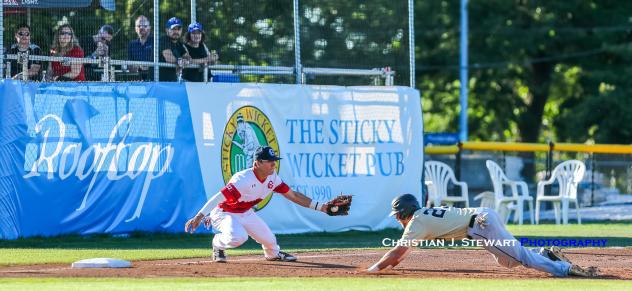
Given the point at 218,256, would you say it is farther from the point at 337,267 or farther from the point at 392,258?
the point at 392,258

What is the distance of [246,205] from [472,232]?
297cm

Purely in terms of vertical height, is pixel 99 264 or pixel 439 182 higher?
pixel 99 264

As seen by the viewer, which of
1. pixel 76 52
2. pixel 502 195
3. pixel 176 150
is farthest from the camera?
pixel 502 195

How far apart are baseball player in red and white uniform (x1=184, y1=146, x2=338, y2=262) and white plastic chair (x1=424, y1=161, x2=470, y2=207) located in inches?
372

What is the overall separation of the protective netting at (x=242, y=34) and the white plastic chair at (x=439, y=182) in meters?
3.25

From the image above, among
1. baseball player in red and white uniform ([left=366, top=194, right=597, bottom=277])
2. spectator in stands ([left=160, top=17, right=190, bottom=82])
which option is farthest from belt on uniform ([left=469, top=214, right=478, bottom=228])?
spectator in stands ([left=160, top=17, right=190, bottom=82])

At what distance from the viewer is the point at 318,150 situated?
19.5m

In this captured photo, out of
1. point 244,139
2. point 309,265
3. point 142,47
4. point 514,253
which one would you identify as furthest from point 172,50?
point 514,253

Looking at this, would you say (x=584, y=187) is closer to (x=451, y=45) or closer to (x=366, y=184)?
(x=366, y=184)

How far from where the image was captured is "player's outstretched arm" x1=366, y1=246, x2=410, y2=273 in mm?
11945

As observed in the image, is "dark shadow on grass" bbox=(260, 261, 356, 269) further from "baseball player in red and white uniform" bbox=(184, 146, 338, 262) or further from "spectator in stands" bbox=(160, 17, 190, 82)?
"spectator in stands" bbox=(160, 17, 190, 82)

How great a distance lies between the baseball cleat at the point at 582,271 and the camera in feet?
39.8

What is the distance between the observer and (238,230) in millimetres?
13836

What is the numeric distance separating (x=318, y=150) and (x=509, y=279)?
780cm
